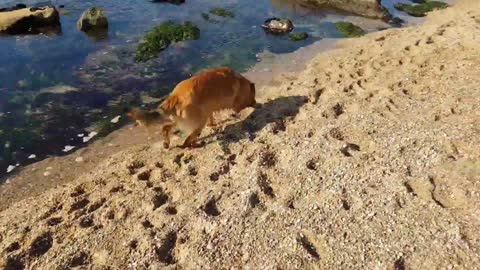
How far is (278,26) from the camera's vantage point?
13.2 metres

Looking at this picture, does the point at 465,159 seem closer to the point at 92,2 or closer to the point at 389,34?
the point at 389,34

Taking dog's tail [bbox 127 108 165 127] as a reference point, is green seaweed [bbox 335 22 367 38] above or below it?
below

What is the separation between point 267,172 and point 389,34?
7.62 m

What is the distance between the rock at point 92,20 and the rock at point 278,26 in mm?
4340

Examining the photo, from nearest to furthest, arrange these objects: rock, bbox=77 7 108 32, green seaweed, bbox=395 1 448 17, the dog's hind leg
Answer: the dog's hind leg < rock, bbox=77 7 108 32 < green seaweed, bbox=395 1 448 17

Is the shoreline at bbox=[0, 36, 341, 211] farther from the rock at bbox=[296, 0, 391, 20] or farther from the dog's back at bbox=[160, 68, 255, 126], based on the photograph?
the rock at bbox=[296, 0, 391, 20]

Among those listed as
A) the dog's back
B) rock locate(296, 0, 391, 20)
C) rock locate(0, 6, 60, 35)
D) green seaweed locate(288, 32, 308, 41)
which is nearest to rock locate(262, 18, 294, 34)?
green seaweed locate(288, 32, 308, 41)

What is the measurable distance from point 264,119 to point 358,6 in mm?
8650

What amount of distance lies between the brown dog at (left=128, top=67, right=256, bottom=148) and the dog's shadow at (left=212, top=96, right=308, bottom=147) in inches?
15.2

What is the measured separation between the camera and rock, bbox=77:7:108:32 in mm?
12562

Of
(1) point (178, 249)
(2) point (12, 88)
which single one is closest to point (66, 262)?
(1) point (178, 249)

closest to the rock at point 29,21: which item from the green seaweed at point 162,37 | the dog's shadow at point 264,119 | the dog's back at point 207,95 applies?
the green seaweed at point 162,37

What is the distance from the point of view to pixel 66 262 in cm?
505

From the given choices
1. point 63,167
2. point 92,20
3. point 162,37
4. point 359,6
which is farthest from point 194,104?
point 359,6
